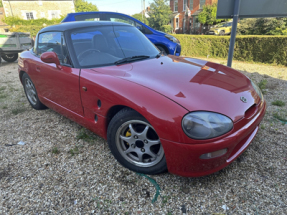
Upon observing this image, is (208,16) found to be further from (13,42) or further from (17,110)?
(17,110)

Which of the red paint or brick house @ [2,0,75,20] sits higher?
brick house @ [2,0,75,20]

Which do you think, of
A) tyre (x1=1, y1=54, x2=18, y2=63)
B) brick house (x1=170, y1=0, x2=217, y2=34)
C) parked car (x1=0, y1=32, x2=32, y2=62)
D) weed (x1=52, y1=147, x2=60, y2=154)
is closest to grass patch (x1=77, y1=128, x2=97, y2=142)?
weed (x1=52, y1=147, x2=60, y2=154)

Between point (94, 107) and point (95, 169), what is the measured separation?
2.26ft

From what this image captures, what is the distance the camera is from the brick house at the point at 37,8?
30875 millimetres

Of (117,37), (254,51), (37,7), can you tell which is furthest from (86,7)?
(117,37)

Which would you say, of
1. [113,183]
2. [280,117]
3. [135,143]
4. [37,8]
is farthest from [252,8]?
[37,8]

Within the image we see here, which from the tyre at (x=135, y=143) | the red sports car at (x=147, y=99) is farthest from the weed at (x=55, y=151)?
the tyre at (x=135, y=143)

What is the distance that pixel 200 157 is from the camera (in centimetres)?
167

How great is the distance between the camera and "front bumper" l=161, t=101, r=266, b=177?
63.9 inches

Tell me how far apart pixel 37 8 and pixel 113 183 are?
124ft

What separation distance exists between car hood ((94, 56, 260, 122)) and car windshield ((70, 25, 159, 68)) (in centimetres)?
22

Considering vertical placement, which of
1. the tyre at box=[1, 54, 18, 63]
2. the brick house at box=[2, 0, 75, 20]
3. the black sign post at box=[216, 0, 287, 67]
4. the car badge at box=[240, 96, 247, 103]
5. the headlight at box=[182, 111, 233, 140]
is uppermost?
the brick house at box=[2, 0, 75, 20]

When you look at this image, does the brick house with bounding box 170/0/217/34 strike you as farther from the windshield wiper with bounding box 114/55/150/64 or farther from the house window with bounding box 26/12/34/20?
the windshield wiper with bounding box 114/55/150/64

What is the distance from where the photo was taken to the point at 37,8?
3209cm
